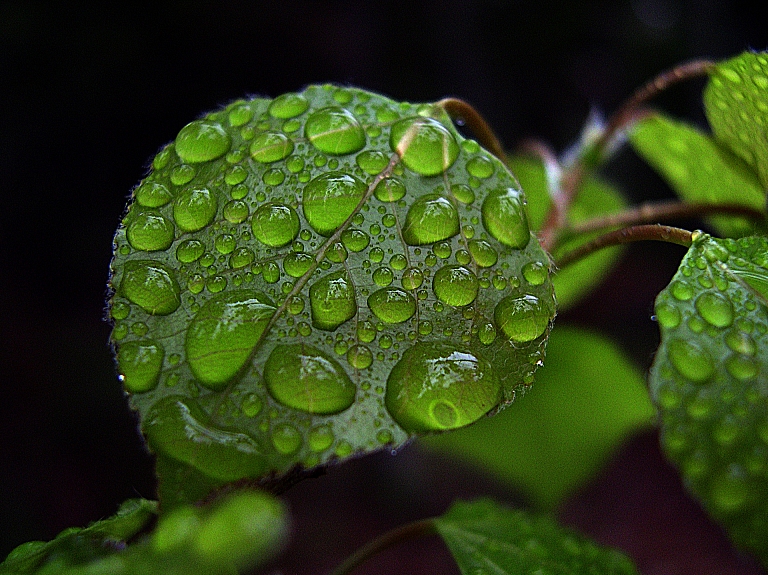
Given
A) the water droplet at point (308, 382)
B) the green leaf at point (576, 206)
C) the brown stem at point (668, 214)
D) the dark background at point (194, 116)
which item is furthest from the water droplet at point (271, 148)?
the dark background at point (194, 116)

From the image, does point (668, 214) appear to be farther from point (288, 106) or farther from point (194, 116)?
point (194, 116)

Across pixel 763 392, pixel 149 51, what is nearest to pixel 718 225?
pixel 763 392

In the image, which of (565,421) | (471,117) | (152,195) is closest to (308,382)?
(152,195)

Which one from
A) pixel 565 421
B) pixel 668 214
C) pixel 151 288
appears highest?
pixel 151 288

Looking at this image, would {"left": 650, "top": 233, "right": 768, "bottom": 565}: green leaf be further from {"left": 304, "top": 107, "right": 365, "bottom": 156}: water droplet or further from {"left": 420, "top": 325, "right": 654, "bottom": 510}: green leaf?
{"left": 420, "top": 325, "right": 654, "bottom": 510}: green leaf

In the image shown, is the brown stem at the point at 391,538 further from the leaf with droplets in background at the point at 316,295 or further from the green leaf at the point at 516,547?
the leaf with droplets in background at the point at 316,295

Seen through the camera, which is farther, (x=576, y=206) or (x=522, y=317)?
(x=576, y=206)

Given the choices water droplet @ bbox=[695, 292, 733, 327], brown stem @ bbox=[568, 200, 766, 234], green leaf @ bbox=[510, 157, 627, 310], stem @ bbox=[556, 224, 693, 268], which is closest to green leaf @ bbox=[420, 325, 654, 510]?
green leaf @ bbox=[510, 157, 627, 310]
